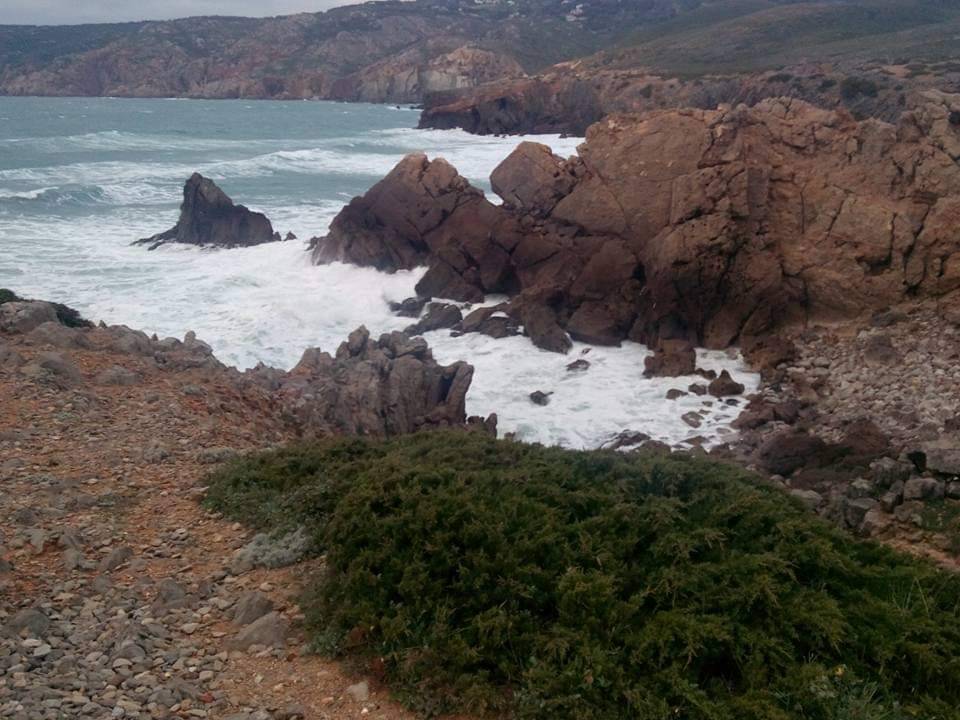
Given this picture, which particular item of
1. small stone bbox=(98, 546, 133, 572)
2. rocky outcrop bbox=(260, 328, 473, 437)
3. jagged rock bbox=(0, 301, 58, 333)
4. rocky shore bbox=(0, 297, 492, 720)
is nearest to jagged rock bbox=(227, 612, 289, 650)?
rocky shore bbox=(0, 297, 492, 720)

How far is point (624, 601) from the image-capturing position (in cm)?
562

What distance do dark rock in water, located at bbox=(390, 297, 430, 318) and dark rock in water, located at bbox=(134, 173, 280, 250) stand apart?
345 inches

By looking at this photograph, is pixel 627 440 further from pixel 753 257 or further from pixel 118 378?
pixel 118 378

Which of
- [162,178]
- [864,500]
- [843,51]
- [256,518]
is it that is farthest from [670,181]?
[843,51]

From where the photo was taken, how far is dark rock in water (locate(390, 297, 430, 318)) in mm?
22016

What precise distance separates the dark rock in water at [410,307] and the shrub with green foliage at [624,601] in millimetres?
14969

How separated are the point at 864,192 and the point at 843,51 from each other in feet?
189

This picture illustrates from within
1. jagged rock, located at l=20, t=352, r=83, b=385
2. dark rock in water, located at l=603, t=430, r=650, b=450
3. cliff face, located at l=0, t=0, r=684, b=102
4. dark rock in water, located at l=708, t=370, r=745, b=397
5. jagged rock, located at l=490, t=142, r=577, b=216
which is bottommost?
dark rock in water, located at l=603, t=430, r=650, b=450

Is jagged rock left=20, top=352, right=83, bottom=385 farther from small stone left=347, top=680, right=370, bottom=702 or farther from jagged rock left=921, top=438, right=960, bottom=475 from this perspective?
jagged rock left=921, top=438, right=960, bottom=475

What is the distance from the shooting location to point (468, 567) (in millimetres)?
5855

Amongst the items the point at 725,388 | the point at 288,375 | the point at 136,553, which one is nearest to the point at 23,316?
the point at 288,375

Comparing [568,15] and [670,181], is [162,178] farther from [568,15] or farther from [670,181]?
[568,15]

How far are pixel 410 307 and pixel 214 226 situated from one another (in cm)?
1045

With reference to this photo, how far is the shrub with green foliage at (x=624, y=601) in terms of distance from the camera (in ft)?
16.7
